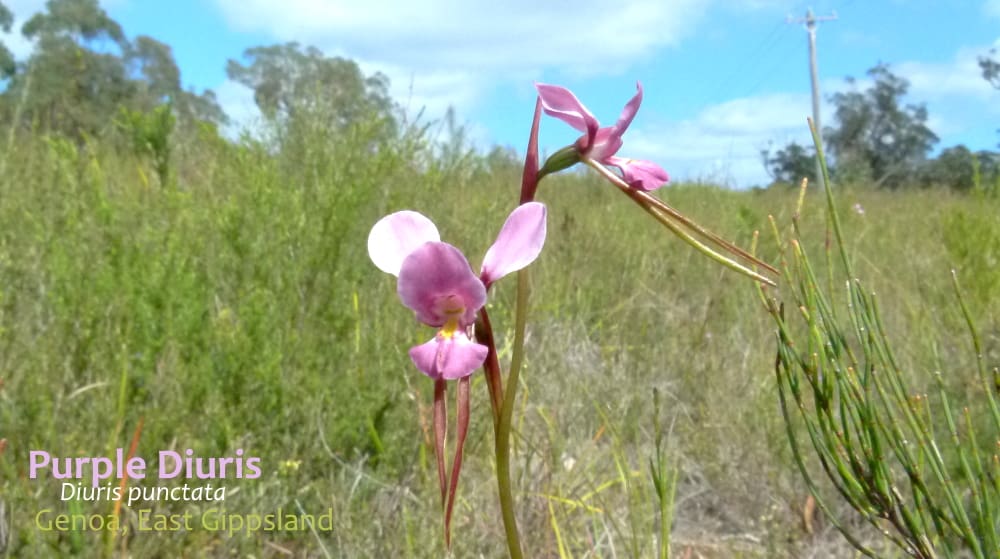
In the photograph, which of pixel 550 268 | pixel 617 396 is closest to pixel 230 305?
pixel 617 396

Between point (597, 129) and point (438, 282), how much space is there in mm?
189

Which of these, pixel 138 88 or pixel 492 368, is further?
pixel 138 88

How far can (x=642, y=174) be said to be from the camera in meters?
0.67

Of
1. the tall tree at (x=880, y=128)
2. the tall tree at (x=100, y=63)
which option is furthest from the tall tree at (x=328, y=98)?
the tall tree at (x=880, y=128)

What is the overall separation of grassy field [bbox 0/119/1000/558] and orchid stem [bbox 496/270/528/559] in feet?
1.58

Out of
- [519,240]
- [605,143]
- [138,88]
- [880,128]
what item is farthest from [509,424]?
[880,128]

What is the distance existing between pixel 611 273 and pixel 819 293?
8.76 feet

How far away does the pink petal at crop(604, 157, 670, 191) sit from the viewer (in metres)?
0.67

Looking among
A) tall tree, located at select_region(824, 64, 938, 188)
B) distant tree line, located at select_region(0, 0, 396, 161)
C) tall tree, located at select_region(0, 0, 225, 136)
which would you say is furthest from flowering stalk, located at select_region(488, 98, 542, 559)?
tall tree, located at select_region(824, 64, 938, 188)

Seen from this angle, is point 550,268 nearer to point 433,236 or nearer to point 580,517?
point 580,517

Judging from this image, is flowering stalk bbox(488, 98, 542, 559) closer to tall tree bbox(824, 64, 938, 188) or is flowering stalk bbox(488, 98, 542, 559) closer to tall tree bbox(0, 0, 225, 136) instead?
tall tree bbox(0, 0, 225, 136)

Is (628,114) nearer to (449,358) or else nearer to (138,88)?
(449,358)

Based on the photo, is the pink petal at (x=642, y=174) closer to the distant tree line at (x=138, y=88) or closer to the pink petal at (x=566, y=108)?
the pink petal at (x=566, y=108)

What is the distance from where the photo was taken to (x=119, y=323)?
193cm
